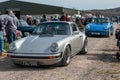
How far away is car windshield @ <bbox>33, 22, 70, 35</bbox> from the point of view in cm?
1000

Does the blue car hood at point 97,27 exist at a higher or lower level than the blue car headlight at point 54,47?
lower

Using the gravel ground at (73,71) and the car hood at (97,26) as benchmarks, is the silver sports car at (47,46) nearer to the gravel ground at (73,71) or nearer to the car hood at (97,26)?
the gravel ground at (73,71)

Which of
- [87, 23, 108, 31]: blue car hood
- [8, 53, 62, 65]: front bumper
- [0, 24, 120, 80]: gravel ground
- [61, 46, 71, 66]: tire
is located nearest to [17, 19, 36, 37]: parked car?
[87, 23, 108, 31]: blue car hood

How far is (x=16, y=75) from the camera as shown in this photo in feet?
26.0

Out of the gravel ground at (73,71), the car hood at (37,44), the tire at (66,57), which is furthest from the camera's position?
the tire at (66,57)

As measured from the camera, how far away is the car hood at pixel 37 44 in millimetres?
8703

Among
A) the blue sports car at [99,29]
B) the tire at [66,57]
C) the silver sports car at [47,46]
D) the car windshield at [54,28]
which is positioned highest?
the car windshield at [54,28]

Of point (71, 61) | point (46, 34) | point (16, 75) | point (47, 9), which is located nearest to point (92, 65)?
point (71, 61)

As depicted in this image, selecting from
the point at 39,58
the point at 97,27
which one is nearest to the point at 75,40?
the point at 39,58

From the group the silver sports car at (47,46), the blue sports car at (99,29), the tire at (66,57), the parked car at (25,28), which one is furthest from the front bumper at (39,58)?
the blue sports car at (99,29)

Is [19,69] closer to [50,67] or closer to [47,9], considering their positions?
[50,67]

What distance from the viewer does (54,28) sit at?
33.1ft

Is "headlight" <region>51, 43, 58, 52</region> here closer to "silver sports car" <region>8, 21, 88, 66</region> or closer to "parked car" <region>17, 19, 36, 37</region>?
"silver sports car" <region>8, 21, 88, 66</region>

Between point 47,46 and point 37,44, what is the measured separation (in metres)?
0.37
